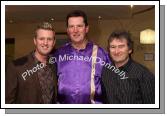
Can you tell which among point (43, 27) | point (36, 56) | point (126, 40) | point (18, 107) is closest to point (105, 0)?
point (126, 40)

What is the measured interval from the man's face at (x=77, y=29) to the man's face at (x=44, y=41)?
0.72 feet

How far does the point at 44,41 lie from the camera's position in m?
4.00

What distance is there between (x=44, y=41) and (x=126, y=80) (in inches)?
41.2

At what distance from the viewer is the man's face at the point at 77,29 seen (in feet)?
13.0

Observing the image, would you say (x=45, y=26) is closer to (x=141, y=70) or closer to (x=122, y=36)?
(x=122, y=36)

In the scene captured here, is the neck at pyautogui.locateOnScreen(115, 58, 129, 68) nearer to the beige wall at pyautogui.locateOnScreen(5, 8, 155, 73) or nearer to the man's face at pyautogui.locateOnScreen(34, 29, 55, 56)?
the beige wall at pyautogui.locateOnScreen(5, 8, 155, 73)

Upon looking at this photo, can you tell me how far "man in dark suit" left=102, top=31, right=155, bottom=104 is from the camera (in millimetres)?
3943

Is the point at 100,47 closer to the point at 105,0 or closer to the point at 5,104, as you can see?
the point at 105,0

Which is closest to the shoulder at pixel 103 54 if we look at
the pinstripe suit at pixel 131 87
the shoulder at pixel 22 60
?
the pinstripe suit at pixel 131 87

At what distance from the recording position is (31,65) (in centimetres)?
399

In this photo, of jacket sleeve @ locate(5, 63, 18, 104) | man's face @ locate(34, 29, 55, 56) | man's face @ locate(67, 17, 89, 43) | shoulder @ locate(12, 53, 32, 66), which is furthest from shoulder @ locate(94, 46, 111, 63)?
jacket sleeve @ locate(5, 63, 18, 104)

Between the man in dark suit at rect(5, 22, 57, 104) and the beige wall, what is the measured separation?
0.10 meters

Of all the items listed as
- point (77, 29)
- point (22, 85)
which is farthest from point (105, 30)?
point (22, 85)

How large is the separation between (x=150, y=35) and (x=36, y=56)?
133 centimetres
